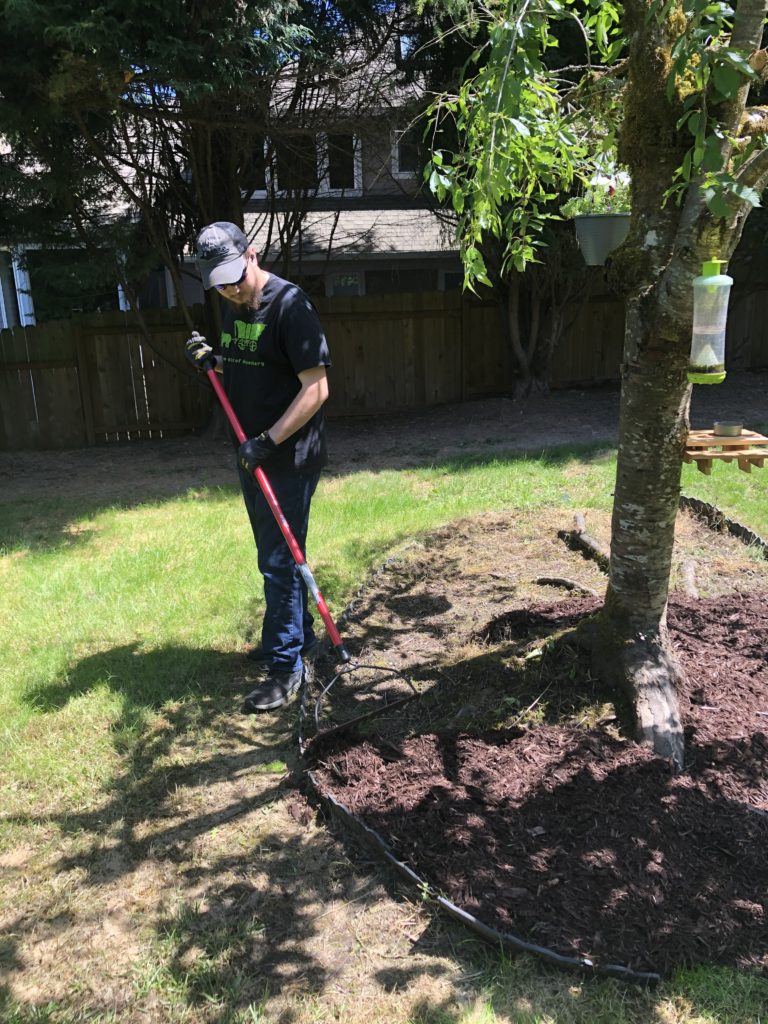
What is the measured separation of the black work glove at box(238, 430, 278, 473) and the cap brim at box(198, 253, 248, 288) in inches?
27.3

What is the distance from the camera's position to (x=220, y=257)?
3.65 meters

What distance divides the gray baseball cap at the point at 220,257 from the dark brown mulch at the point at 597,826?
2.12m

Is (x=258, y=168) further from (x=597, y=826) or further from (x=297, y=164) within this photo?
(x=597, y=826)

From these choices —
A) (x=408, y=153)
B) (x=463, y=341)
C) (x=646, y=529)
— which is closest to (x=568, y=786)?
(x=646, y=529)

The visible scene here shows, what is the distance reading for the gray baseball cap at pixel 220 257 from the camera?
11.9 ft

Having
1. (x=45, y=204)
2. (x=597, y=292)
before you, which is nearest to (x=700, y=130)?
(x=45, y=204)

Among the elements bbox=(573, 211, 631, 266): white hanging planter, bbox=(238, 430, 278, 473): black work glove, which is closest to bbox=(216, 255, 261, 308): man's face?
bbox=(238, 430, 278, 473): black work glove

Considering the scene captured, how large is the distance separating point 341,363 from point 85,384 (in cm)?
363

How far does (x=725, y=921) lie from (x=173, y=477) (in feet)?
25.2

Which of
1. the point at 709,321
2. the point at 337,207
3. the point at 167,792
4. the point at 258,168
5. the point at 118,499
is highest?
the point at 258,168

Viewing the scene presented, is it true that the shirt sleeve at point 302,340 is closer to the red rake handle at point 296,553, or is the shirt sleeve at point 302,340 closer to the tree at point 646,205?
the red rake handle at point 296,553

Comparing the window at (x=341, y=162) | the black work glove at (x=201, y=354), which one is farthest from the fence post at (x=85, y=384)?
the black work glove at (x=201, y=354)

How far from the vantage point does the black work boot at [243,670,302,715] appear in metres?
3.96

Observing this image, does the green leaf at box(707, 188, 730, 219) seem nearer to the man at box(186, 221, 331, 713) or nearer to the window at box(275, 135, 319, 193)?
the man at box(186, 221, 331, 713)
